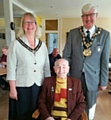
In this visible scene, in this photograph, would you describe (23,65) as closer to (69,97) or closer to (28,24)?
(28,24)

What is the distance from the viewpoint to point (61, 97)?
4.92 feet

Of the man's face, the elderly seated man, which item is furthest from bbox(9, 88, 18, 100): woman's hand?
the man's face

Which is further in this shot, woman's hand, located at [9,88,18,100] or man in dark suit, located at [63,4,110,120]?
man in dark suit, located at [63,4,110,120]

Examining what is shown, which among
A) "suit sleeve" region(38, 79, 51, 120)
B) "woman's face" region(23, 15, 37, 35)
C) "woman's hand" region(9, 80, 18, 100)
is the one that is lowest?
"suit sleeve" region(38, 79, 51, 120)

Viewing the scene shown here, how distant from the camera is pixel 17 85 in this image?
4.77 feet

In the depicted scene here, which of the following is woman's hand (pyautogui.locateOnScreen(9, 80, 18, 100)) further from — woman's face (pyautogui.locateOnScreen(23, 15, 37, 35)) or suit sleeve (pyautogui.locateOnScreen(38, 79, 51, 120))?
woman's face (pyautogui.locateOnScreen(23, 15, 37, 35))

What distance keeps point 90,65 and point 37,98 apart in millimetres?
668

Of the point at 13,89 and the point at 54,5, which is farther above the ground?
the point at 54,5

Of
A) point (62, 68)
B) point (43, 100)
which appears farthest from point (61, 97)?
point (62, 68)

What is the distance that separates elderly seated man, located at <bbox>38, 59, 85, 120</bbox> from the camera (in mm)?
1483

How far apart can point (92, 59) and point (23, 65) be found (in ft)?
2.38

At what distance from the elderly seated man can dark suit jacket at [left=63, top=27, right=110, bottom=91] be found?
0.17 metres

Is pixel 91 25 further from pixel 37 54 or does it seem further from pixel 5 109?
pixel 5 109

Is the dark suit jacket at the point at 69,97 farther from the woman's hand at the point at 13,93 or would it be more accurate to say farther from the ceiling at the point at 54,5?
the ceiling at the point at 54,5
